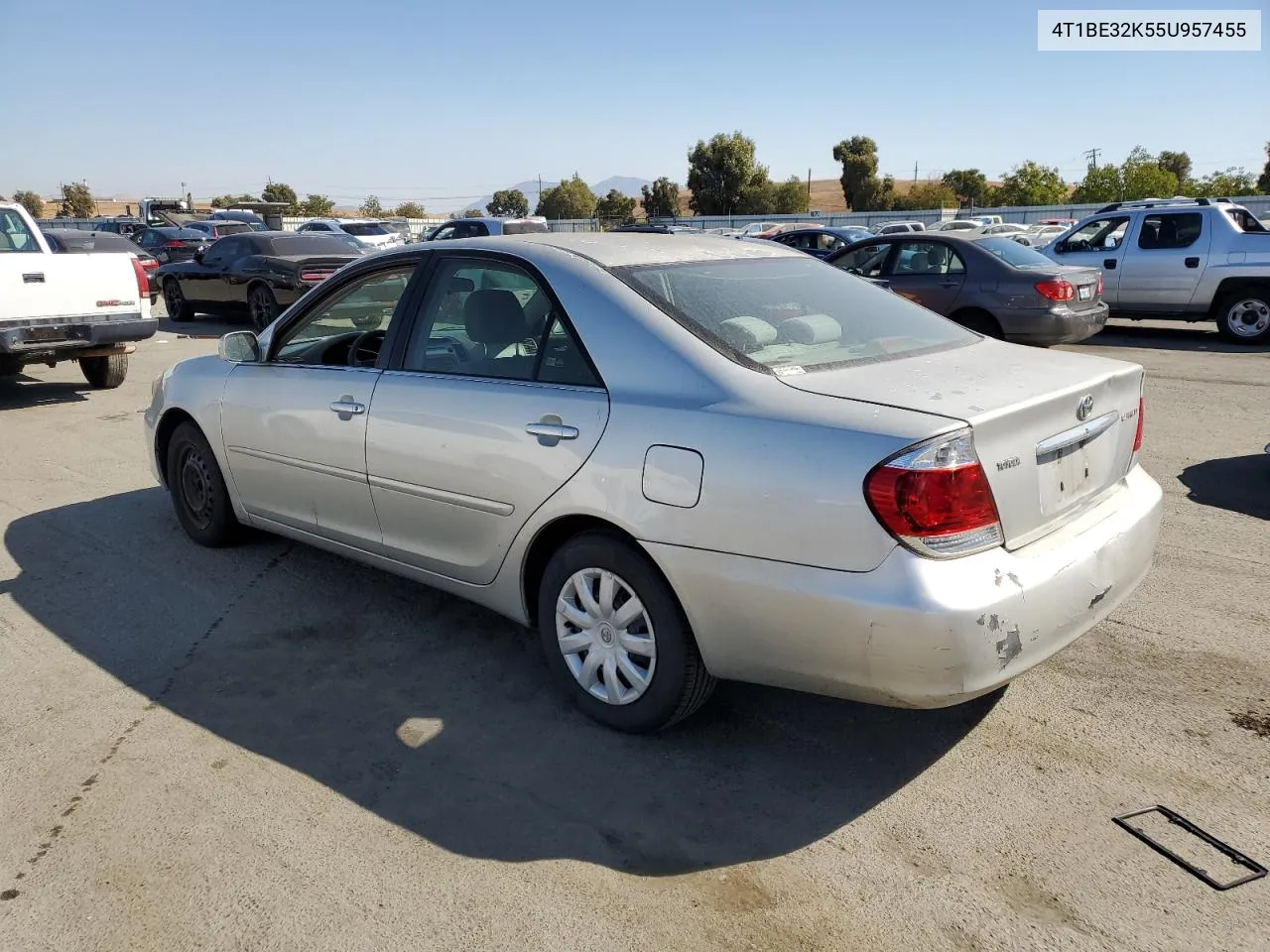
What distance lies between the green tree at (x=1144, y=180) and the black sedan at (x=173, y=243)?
1817 inches

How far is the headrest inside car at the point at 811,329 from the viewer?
3.55 meters

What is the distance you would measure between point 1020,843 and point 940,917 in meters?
0.42

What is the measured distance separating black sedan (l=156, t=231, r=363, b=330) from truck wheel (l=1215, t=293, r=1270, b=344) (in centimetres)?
1184

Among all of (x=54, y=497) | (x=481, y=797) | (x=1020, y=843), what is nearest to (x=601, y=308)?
(x=481, y=797)

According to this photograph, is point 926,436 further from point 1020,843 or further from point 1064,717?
point 1064,717

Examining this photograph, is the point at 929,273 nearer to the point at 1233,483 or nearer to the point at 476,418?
the point at 1233,483

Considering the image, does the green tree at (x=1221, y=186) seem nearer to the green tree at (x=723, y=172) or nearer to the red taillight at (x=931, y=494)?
the green tree at (x=723, y=172)

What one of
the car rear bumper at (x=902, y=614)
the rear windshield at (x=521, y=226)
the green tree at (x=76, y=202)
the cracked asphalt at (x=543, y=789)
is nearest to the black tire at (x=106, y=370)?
the cracked asphalt at (x=543, y=789)

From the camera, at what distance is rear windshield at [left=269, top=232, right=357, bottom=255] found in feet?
50.4

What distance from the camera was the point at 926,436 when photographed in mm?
2766

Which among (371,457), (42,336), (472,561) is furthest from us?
Answer: (42,336)

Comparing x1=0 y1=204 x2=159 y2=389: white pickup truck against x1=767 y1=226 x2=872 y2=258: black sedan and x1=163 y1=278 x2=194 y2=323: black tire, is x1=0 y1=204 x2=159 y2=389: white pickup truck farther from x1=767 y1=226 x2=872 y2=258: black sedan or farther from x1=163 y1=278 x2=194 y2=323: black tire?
x1=767 y1=226 x2=872 y2=258: black sedan

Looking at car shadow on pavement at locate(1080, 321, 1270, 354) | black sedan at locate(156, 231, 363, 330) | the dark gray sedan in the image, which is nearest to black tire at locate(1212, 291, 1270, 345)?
car shadow on pavement at locate(1080, 321, 1270, 354)

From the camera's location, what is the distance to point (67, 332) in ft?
30.6
